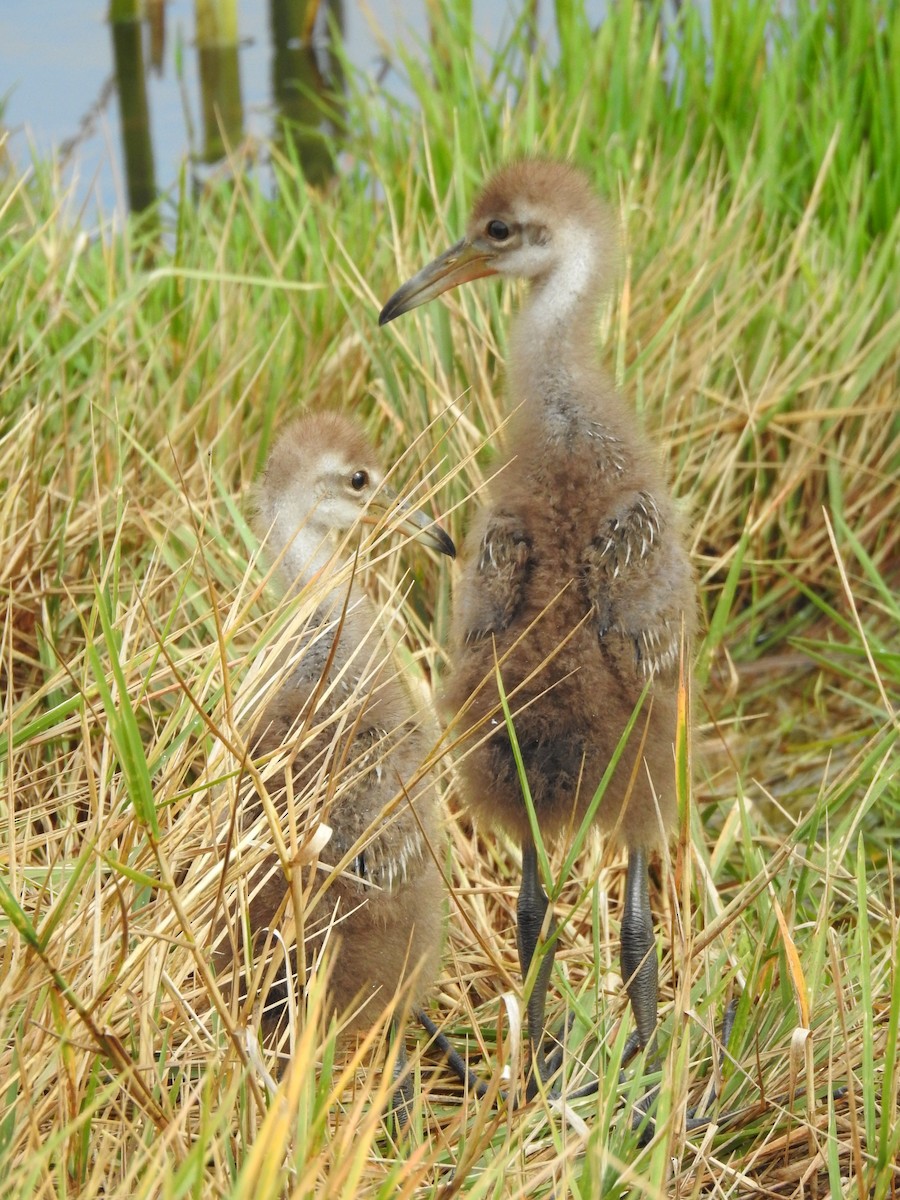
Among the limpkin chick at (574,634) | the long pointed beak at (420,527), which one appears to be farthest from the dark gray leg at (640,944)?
the long pointed beak at (420,527)

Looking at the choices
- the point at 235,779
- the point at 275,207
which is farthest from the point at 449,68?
the point at 235,779

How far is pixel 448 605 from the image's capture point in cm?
402

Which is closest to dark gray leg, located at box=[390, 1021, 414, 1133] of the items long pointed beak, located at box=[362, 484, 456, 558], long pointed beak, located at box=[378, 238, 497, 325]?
long pointed beak, located at box=[362, 484, 456, 558]

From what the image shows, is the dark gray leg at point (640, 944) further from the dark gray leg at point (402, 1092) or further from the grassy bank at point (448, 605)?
the dark gray leg at point (402, 1092)

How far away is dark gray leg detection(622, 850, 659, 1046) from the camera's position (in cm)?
290

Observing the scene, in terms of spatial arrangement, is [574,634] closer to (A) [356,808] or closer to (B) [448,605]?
(A) [356,808]

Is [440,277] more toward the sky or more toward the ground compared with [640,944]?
more toward the sky

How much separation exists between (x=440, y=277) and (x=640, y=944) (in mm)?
1579

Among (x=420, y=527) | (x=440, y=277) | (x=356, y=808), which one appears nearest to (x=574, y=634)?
(x=356, y=808)

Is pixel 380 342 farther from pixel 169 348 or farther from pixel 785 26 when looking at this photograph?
pixel 785 26

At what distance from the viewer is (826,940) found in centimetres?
289

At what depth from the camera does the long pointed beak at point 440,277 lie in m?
3.58

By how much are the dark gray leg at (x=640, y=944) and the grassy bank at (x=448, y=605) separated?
0.10 metres

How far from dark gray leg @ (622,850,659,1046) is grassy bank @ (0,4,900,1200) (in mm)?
100
